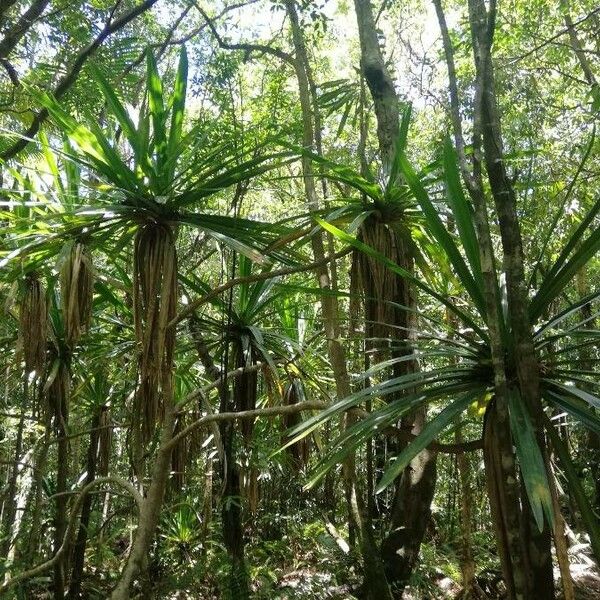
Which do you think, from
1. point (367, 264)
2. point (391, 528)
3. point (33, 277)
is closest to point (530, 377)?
point (367, 264)

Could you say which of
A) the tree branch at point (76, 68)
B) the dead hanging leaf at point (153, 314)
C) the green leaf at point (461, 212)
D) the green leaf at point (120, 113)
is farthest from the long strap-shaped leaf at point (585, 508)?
the tree branch at point (76, 68)

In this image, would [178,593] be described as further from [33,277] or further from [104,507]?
[104,507]

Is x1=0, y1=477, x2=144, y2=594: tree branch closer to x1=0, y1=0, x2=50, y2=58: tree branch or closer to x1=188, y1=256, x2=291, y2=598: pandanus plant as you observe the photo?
x1=188, y1=256, x2=291, y2=598: pandanus plant

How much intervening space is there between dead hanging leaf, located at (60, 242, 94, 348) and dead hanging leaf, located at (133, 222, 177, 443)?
0.79ft

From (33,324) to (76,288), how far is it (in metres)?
0.79

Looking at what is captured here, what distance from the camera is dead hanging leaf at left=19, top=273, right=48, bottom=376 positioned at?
326 centimetres

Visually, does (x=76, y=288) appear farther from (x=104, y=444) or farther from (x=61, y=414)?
(x=104, y=444)

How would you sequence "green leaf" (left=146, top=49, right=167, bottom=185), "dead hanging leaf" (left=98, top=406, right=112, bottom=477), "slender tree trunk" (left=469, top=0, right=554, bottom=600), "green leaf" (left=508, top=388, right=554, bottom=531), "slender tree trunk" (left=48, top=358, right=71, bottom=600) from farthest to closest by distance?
1. "dead hanging leaf" (left=98, top=406, right=112, bottom=477)
2. "slender tree trunk" (left=48, top=358, right=71, bottom=600)
3. "green leaf" (left=146, top=49, right=167, bottom=185)
4. "slender tree trunk" (left=469, top=0, right=554, bottom=600)
5. "green leaf" (left=508, top=388, right=554, bottom=531)

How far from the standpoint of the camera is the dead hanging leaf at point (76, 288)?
2.63m

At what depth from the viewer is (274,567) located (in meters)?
5.60

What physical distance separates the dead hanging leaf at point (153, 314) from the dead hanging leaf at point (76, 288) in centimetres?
24

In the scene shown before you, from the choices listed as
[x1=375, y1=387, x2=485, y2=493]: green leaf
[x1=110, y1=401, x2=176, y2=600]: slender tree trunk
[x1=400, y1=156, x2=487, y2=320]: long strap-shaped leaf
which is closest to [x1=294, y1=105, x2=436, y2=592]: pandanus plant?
[x1=400, y1=156, x2=487, y2=320]: long strap-shaped leaf

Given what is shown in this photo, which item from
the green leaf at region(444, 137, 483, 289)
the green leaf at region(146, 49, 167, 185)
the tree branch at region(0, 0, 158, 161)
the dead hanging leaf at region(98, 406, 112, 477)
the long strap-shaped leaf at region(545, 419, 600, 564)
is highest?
the tree branch at region(0, 0, 158, 161)

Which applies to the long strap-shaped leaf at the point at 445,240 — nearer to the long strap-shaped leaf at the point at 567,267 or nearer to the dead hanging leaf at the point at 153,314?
the long strap-shaped leaf at the point at 567,267
